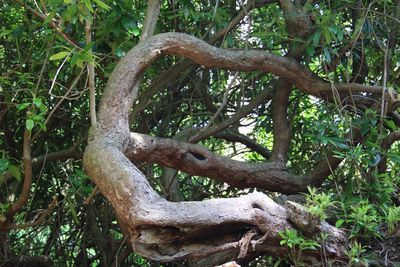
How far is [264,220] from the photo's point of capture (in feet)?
7.64

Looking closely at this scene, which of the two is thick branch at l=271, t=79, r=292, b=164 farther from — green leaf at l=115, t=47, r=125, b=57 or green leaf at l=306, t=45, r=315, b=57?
green leaf at l=115, t=47, r=125, b=57

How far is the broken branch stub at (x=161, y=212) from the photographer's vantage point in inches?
87.0

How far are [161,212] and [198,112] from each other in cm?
174

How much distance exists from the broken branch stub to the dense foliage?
0.10m

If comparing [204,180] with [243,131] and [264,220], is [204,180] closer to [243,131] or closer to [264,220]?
[243,131]

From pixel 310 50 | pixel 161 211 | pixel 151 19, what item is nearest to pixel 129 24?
pixel 151 19

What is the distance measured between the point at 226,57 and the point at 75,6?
2.63ft

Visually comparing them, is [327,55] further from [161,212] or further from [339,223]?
[161,212]

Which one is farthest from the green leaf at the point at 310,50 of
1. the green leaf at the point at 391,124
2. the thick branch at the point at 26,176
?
the thick branch at the point at 26,176

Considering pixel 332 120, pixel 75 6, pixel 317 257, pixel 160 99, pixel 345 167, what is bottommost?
pixel 317 257

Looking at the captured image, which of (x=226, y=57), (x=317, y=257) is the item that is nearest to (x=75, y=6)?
(x=226, y=57)

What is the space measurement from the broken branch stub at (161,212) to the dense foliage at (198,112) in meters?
0.10

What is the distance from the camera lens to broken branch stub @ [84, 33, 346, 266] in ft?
7.25

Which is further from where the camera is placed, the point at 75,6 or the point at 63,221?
the point at 63,221
